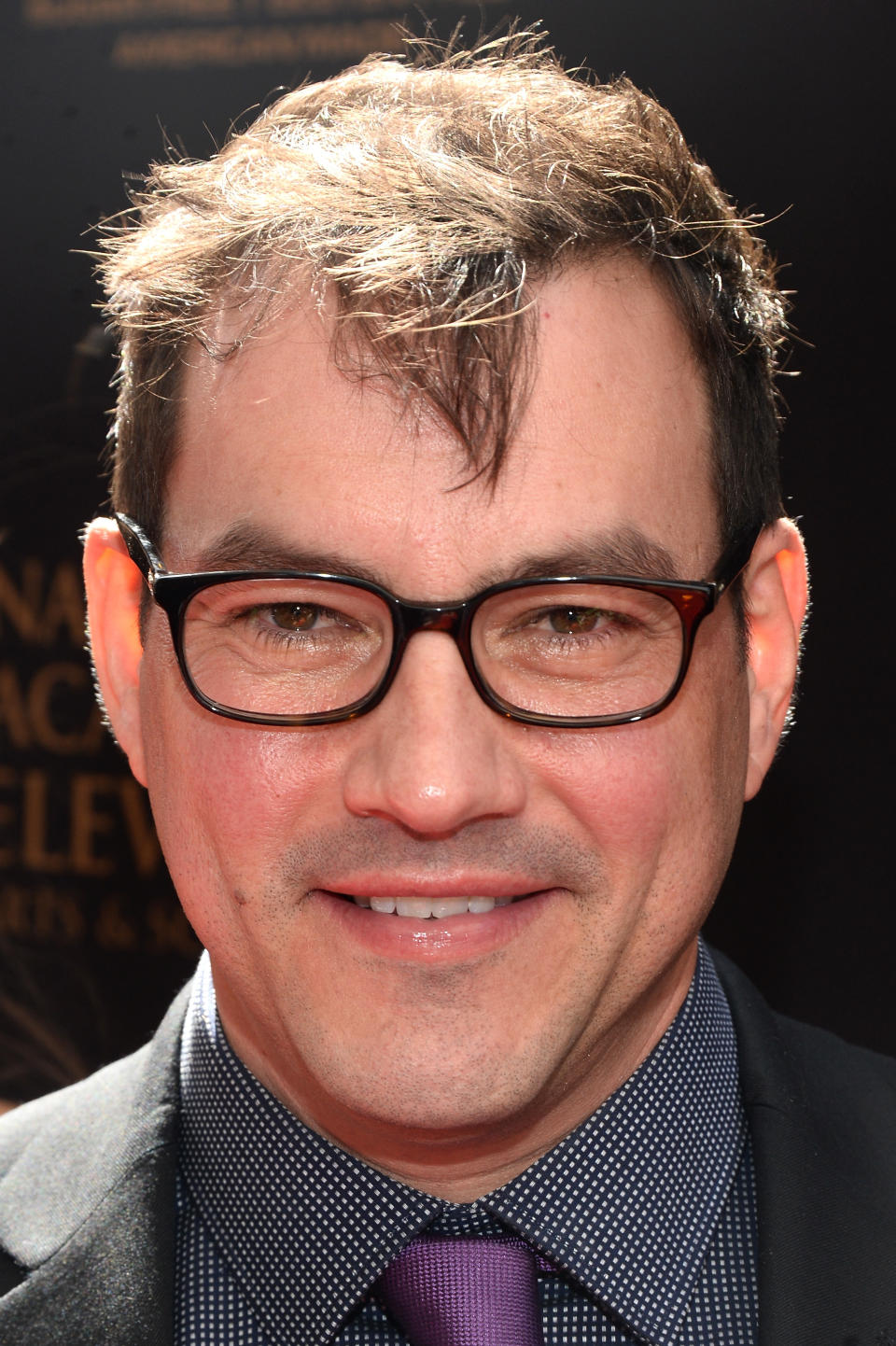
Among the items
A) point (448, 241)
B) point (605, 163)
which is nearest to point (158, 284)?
point (448, 241)

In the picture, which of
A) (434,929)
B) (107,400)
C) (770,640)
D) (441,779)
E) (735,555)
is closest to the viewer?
(441,779)

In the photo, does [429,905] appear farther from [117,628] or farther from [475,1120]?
[117,628]

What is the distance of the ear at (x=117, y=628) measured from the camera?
63.9 inches

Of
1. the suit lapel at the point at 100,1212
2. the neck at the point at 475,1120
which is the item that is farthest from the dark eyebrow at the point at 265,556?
the suit lapel at the point at 100,1212

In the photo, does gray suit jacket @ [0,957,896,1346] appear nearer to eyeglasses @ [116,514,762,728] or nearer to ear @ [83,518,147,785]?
ear @ [83,518,147,785]

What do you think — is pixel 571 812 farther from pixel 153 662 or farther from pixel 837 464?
pixel 837 464

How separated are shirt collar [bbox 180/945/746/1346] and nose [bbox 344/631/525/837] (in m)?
0.40

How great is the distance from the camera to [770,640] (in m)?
1.63

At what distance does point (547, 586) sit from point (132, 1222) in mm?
802

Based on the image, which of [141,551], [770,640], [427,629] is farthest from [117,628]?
[770,640]

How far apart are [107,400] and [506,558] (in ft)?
4.77

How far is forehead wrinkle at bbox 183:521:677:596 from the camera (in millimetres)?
1332

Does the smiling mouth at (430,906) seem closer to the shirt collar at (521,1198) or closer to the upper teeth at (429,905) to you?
the upper teeth at (429,905)

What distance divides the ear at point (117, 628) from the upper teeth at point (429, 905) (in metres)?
0.37
